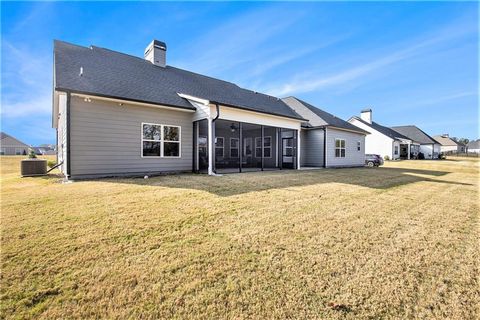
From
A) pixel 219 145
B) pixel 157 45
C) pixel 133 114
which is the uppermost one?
pixel 157 45

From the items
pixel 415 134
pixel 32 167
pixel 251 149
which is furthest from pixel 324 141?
pixel 415 134

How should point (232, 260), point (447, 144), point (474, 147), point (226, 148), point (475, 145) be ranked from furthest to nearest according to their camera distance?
point (474, 147) → point (475, 145) → point (447, 144) → point (226, 148) → point (232, 260)

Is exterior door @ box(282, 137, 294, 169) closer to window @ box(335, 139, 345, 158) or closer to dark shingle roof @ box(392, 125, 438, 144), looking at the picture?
window @ box(335, 139, 345, 158)

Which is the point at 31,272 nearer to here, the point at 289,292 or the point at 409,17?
the point at 289,292

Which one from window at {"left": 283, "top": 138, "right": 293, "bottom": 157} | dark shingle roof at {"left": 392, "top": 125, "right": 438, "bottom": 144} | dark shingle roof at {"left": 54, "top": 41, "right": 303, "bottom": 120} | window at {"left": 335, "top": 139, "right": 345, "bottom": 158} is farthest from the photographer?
dark shingle roof at {"left": 392, "top": 125, "right": 438, "bottom": 144}

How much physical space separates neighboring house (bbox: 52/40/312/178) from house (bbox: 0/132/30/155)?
222ft

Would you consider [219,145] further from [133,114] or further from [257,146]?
[133,114]

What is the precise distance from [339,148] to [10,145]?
255 ft

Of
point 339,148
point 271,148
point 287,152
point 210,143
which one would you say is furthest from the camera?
point 339,148

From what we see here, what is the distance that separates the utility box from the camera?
32.7 feet

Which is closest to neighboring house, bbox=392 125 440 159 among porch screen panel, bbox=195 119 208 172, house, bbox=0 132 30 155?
porch screen panel, bbox=195 119 208 172

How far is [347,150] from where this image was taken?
18.9 meters

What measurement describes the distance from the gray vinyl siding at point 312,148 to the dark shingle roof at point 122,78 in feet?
22.8

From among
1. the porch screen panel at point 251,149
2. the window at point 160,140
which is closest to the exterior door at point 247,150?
the porch screen panel at point 251,149
